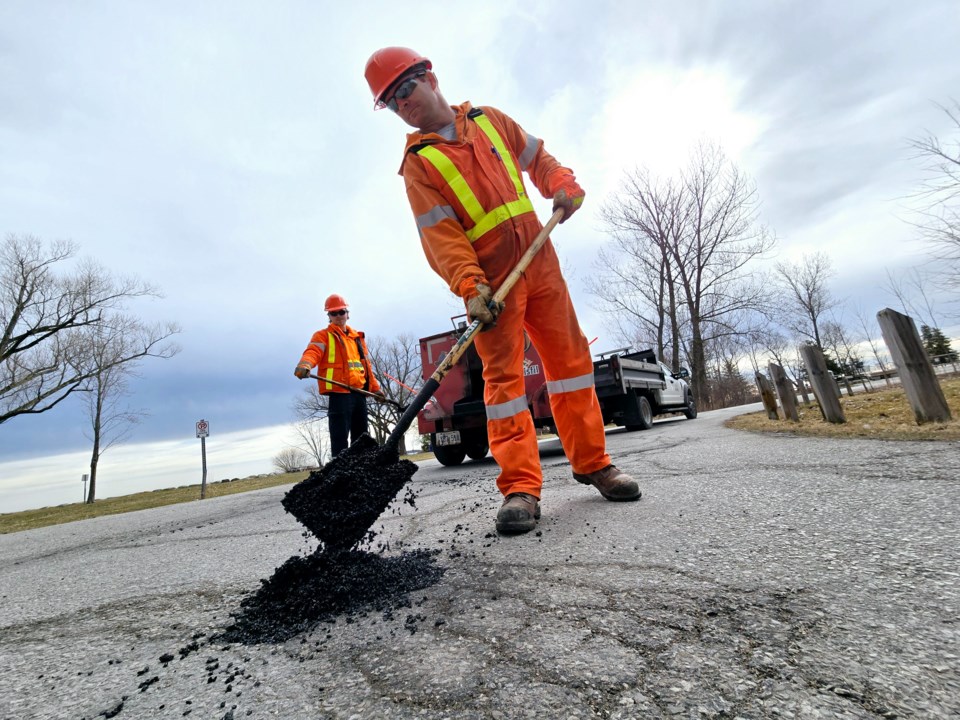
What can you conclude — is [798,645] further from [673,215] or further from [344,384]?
[673,215]

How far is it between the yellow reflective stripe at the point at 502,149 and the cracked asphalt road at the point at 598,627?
1.73 meters

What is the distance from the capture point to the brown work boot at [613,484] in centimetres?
253

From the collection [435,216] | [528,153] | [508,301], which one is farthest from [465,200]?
[528,153]

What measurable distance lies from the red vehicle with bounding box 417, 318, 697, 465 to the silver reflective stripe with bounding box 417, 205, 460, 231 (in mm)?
3612

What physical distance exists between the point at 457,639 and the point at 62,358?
26056mm

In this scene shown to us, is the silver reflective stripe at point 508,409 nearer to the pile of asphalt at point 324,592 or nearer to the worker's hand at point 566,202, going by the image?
the pile of asphalt at point 324,592

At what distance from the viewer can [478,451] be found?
8.35m

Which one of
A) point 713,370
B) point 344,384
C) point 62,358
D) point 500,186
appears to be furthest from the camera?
point 713,370

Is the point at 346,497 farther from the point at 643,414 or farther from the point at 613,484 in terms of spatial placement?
the point at 643,414

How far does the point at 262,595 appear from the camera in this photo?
5.70 ft

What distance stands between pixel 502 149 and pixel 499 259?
0.66 metres

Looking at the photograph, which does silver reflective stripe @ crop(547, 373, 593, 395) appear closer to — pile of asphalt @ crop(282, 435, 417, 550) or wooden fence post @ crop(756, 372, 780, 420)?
pile of asphalt @ crop(282, 435, 417, 550)

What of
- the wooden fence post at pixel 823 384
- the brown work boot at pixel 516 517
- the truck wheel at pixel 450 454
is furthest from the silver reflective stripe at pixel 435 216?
the truck wheel at pixel 450 454

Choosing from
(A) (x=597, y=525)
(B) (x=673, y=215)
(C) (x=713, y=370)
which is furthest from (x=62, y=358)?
(C) (x=713, y=370)
